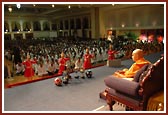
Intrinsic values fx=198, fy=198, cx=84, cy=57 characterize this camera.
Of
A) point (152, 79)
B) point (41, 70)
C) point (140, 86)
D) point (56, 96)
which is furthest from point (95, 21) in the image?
point (140, 86)

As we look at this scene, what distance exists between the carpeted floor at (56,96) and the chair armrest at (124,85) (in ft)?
1.72

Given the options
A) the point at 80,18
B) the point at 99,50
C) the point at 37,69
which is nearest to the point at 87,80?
the point at 37,69

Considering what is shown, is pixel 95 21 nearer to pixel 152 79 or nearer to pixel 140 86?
pixel 152 79

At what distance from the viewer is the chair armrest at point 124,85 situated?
7.57 ft

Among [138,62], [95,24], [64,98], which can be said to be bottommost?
[64,98]

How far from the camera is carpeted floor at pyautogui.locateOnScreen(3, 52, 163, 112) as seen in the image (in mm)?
3000

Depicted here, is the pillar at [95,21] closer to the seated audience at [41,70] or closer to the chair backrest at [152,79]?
the seated audience at [41,70]

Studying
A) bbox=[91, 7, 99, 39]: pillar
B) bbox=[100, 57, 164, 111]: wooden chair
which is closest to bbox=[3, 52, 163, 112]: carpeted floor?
bbox=[100, 57, 164, 111]: wooden chair

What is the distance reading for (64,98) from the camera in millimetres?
3344

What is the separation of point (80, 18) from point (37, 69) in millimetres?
14778

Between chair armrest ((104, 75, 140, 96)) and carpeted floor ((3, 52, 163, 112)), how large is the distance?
0.52m

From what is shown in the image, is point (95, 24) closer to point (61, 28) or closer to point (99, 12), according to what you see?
point (99, 12)

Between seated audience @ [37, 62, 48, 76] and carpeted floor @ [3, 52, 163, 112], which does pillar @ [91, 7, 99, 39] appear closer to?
seated audience @ [37, 62, 48, 76]

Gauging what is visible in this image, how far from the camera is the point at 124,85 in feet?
7.84
